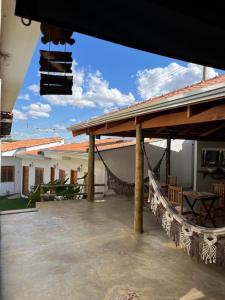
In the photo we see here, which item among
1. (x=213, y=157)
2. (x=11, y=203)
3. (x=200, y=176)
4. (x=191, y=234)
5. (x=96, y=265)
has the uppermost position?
(x=213, y=157)

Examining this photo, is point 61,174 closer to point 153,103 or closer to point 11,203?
point 11,203

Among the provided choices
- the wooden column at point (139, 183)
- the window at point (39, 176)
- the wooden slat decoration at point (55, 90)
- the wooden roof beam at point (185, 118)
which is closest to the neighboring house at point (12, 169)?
the window at point (39, 176)

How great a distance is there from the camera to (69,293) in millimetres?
2916

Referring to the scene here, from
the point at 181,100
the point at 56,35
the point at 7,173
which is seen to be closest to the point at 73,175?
the point at 7,173

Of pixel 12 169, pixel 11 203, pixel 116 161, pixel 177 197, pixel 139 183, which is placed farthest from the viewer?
pixel 12 169

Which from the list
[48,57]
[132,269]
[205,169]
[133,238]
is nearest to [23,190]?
[205,169]

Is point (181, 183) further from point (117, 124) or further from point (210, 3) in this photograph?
point (210, 3)

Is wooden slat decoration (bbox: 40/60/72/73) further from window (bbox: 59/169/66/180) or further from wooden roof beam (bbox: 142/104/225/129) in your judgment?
window (bbox: 59/169/66/180)

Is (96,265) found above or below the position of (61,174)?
below

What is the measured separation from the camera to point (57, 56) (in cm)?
220

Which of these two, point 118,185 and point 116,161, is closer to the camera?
point 118,185

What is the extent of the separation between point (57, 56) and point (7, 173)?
48.2 feet

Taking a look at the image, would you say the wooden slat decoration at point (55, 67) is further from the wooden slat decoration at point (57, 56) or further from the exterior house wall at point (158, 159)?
the exterior house wall at point (158, 159)

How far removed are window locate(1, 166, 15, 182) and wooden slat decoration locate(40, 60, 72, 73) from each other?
47.0 ft
